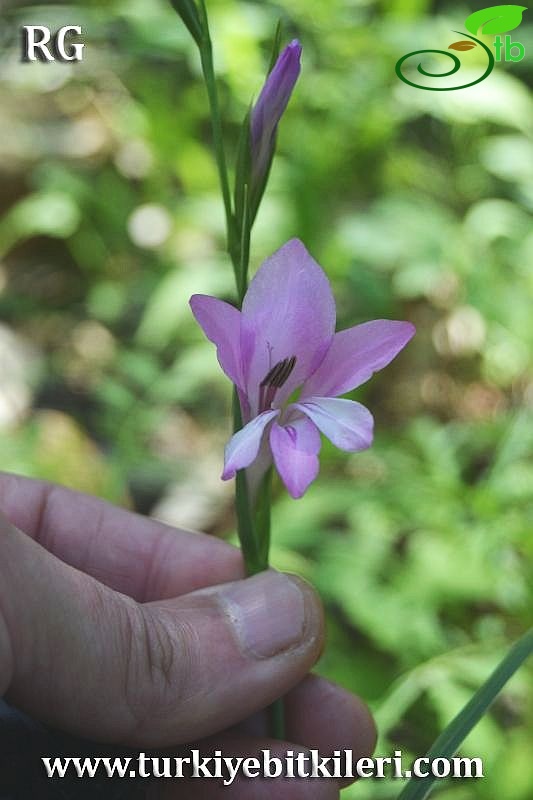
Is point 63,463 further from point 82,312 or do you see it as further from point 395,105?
point 395,105

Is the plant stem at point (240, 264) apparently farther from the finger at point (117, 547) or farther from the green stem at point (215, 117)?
the finger at point (117, 547)

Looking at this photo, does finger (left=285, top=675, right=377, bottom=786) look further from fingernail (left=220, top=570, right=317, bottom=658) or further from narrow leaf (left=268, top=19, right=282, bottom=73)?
narrow leaf (left=268, top=19, right=282, bottom=73)

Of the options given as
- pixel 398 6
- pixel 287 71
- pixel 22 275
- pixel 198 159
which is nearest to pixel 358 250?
pixel 198 159

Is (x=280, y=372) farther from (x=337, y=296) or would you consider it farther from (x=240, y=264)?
(x=337, y=296)

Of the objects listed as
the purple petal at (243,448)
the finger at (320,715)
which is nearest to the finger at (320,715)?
the finger at (320,715)

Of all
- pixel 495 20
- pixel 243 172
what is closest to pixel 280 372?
pixel 243 172

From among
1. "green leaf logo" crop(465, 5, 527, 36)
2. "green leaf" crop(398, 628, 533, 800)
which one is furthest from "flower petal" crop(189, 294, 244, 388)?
"green leaf logo" crop(465, 5, 527, 36)
